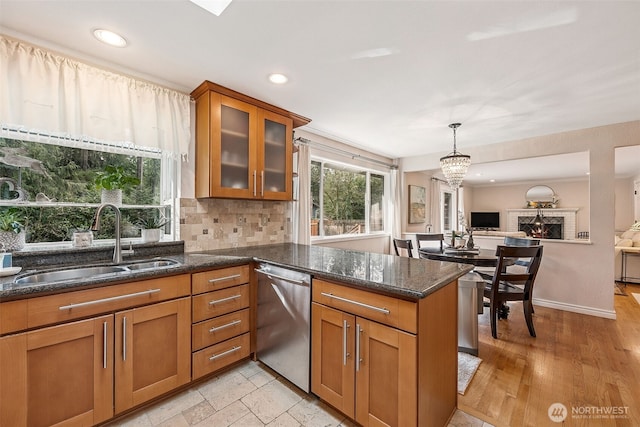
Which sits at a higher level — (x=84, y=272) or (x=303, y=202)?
(x=303, y=202)

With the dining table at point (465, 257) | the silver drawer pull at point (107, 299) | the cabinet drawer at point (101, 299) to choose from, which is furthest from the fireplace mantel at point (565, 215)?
the silver drawer pull at point (107, 299)

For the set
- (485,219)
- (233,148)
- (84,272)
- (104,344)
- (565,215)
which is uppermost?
(233,148)

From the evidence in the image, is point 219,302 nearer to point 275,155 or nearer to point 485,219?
point 275,155

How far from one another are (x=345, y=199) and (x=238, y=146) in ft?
7.53

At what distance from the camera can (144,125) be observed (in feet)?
7.01

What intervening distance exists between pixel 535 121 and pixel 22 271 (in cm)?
467

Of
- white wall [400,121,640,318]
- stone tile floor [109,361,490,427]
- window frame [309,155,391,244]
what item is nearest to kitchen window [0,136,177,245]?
stone tile floor [109,361,490,427]

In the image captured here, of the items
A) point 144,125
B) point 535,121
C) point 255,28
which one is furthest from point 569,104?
point 144,125

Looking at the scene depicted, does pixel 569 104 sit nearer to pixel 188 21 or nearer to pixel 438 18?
pixel 438 18

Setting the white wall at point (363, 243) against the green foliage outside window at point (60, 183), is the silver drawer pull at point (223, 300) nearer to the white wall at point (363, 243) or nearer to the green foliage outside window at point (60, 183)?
the green foliage outside window at point (60, 183)

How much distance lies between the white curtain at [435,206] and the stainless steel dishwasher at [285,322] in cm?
490

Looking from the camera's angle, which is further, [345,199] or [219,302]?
[345,199]

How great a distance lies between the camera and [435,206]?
619 cm

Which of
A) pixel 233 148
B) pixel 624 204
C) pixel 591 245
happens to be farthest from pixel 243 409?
pixel 624 204
